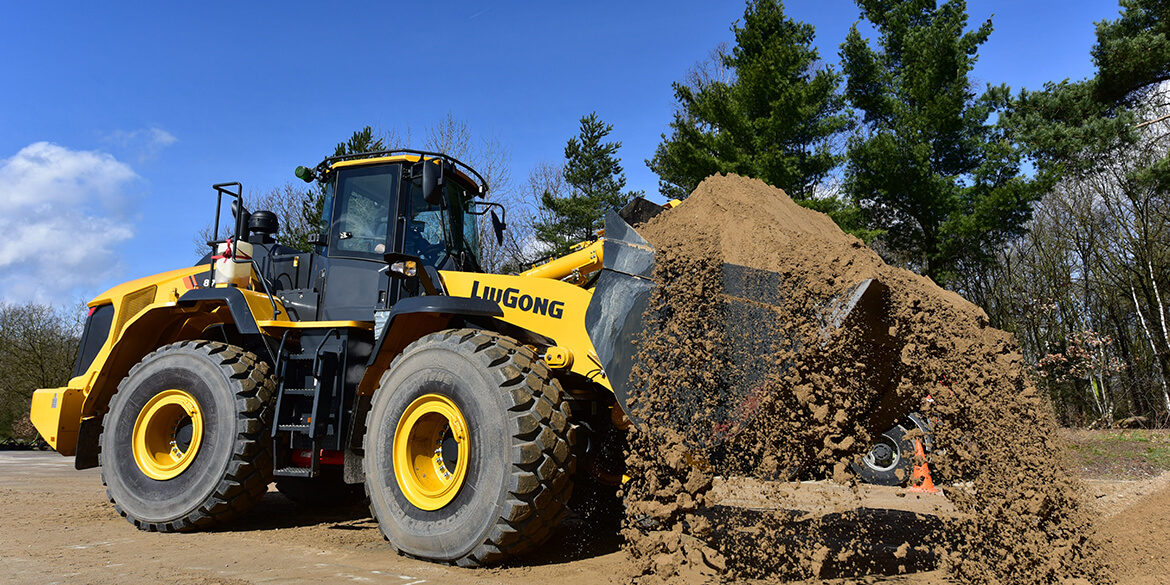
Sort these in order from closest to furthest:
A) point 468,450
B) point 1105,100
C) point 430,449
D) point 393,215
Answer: point 468,450, point 430,449, point 393,215, point 1105,100

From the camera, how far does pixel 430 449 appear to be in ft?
15.0

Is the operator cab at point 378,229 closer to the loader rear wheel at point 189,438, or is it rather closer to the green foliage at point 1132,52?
the loader rear wheel at point 189,438

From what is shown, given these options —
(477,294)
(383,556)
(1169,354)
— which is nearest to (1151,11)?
(1169,354)

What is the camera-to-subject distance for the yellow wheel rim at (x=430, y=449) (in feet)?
14.0

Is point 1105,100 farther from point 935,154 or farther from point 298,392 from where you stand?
point 298,392

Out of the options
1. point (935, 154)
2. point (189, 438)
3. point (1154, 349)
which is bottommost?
point (189, 438)

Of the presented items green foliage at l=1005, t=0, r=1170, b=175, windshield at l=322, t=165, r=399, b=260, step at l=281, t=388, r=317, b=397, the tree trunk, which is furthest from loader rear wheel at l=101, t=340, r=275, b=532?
the tree trunk

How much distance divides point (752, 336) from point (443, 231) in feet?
10.2

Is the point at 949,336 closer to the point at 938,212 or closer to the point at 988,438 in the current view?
the point at 988,438

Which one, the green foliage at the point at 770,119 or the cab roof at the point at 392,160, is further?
the green foliage at the point at 770,119

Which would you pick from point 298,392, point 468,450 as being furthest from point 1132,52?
point 298,392

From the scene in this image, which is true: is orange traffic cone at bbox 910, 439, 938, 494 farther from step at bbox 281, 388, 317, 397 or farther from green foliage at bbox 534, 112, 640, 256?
green foliage at bbox 534, 112, 640, 256

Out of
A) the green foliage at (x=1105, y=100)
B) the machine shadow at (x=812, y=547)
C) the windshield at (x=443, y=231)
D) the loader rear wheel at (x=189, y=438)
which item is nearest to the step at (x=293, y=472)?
the loader rear wheel at (x=189, y=438)

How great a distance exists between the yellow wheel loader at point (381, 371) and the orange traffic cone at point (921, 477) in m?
3.85
